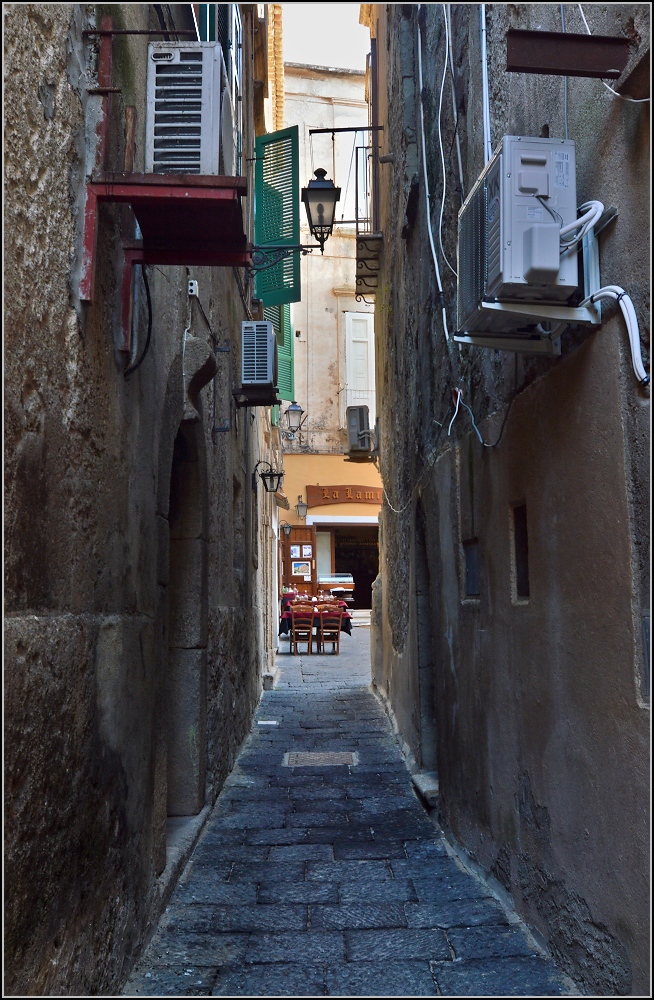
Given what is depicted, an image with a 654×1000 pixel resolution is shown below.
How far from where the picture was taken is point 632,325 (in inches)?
96.8

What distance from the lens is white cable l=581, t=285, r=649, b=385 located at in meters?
2.42

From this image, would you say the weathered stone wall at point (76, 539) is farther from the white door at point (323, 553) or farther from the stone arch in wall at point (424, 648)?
the white door at point (323, 553)

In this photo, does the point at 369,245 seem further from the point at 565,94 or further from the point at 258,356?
the point at 565,94

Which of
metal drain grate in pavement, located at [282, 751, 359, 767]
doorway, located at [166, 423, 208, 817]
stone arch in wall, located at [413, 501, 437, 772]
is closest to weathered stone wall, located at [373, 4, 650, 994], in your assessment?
stone arch in wall, located at [413, 501, 437, 772]

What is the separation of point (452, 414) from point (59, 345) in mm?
3214

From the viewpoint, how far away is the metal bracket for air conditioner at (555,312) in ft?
8.91

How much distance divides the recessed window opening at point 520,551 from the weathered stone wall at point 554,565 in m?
0.04

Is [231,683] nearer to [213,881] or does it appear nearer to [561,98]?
[213,881]

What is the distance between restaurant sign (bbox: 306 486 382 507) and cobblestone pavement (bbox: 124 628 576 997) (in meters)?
19.2

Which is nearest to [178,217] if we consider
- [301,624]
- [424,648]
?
[424,648]

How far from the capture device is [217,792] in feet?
19.3

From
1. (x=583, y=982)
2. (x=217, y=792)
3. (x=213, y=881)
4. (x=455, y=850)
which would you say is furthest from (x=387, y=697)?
(x=583, y=982)

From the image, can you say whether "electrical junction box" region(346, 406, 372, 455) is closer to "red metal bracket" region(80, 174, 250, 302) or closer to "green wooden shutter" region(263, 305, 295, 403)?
"green wooden shutter" region(263, 305, 295, 403)

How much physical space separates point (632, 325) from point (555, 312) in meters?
0.37
